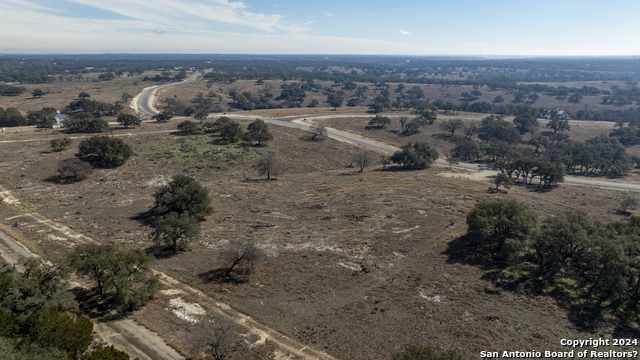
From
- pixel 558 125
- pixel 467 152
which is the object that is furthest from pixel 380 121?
pixel 558 125

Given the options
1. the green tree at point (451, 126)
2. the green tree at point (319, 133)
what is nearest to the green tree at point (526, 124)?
the green tree at point (451, 126)

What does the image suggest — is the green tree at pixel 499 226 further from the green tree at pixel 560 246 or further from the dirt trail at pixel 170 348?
the dirt trail at pixel 170 348

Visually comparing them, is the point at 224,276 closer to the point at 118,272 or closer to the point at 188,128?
the point at 118,272

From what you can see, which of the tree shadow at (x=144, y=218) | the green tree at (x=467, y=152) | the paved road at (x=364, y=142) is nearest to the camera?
the tree shadow at (x=144, y=218)

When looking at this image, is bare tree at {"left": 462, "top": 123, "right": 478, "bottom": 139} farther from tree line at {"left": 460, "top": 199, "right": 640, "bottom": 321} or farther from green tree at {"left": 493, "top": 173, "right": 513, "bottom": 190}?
tree line at {"left": 460, "top": 199, "right": 640, "bottom": 321}

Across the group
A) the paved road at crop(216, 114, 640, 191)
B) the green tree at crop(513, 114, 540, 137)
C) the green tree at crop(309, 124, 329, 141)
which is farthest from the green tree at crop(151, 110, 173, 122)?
the green tree at crop(513, 114, 540, 137)

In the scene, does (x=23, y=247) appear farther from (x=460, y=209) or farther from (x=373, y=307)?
(x=460, y=209)
